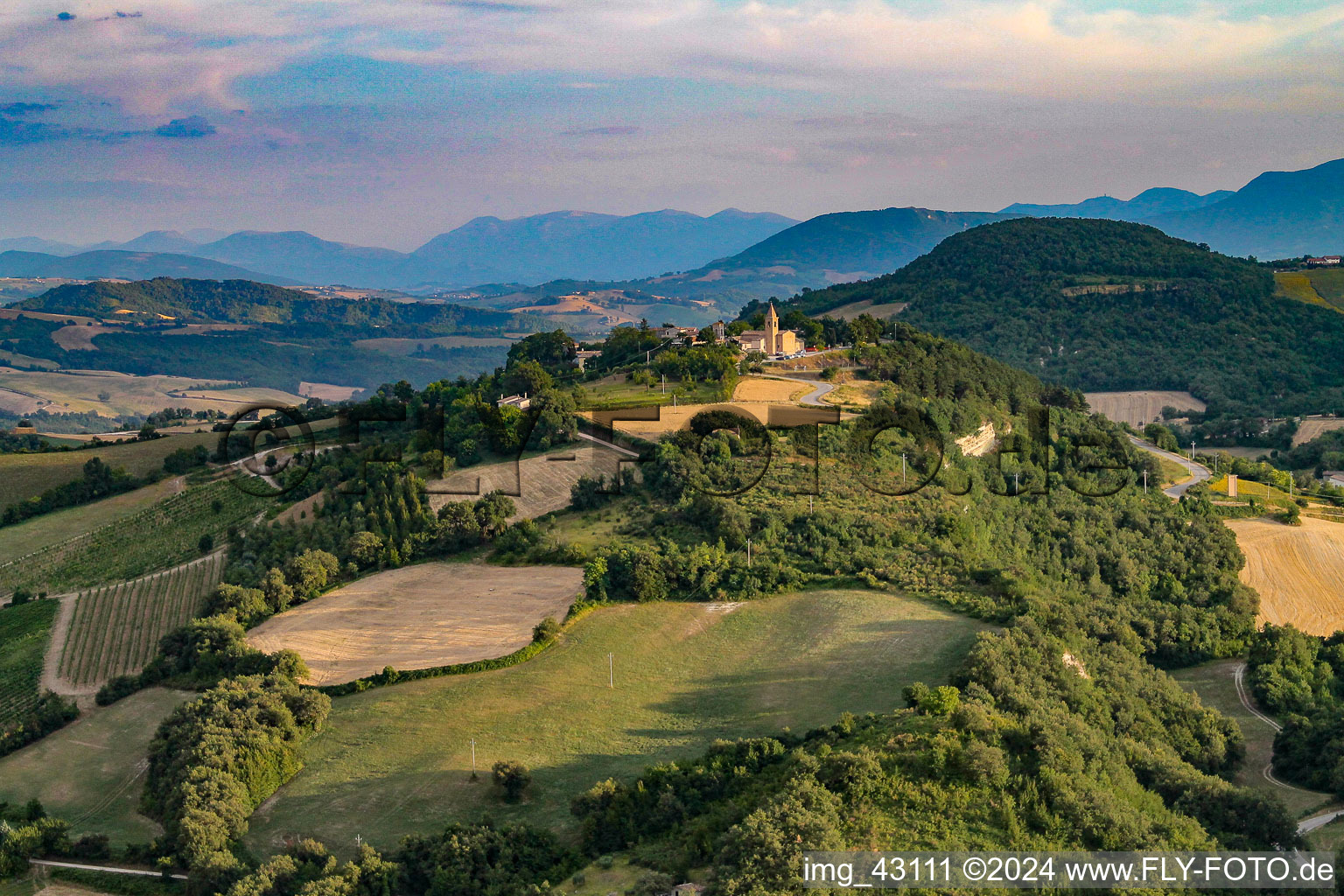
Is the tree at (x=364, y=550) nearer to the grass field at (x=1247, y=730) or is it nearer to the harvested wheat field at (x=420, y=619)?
the harvested wheat field at (x=420, y=619)

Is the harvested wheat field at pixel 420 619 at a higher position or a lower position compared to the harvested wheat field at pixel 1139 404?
lower

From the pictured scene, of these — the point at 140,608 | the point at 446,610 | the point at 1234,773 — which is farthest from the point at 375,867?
the point at 140,608

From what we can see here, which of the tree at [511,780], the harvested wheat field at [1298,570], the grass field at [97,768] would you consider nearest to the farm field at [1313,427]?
the harvested wheat field at [1298,570]

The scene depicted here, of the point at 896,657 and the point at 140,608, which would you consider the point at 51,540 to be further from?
the point at 896,657

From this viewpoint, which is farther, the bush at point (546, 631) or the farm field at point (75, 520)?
the farm field at point (75, 520)

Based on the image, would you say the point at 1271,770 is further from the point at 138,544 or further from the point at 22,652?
the point at 138,544

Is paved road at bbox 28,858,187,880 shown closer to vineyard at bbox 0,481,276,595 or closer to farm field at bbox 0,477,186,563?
vineyard at bbox 0,481,276,595

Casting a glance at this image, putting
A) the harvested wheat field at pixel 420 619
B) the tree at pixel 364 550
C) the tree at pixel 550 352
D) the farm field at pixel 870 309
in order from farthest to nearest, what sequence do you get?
the farm field at pixel 870 309
the tree at pixel 550 352
the tree at pixel 364 550
the harvested wheat field at pixel 420 619

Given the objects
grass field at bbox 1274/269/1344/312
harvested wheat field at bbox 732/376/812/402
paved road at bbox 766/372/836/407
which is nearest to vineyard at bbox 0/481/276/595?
harvested wheat field at bbox 732/376/812/402
